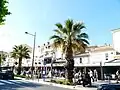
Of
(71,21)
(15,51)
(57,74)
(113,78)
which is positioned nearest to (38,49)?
(15,51)

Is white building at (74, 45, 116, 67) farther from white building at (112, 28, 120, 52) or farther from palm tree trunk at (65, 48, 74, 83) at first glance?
palm tree trunk at (65, 48, 74, 83)

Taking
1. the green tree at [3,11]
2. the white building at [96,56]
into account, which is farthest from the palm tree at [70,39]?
the green tree at [3,11]

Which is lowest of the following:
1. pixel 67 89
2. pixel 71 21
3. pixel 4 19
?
pixel 67 89

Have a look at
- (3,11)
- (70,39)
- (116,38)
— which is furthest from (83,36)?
(3,11)

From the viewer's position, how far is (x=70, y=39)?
2872 cm

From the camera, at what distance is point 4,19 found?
13.8 meters

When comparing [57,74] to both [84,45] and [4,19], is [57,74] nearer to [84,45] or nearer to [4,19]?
[84,45]

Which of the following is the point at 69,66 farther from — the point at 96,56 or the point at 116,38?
the point at 96,56

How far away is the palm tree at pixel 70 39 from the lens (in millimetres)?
28500

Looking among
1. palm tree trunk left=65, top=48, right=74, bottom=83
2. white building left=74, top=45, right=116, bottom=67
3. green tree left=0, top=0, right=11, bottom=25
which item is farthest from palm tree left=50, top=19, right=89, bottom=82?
green tree left=0, top=0, right=11, bottom=25

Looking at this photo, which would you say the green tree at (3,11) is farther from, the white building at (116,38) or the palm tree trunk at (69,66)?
the white building at (116,38)

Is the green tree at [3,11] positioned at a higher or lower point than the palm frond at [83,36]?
lower

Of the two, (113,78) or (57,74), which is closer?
(113,78)

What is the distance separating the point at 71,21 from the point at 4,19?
15.8 m
